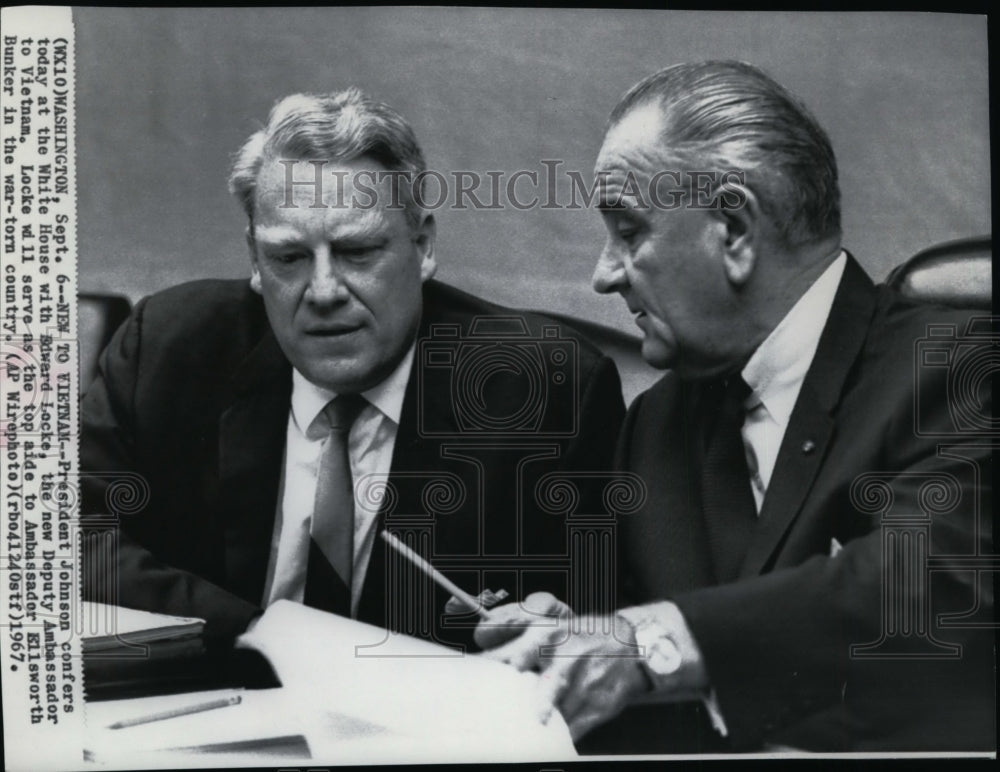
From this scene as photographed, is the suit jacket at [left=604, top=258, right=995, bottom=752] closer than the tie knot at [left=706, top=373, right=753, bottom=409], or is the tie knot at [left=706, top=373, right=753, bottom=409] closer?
the suit jacket at [left=604, top=258, right=995, bottom=752]

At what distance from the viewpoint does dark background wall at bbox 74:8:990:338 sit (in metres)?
4.14

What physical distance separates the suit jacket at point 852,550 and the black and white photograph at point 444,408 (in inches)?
0.5

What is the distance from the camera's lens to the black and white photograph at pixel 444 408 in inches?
160

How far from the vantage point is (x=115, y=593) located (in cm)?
410

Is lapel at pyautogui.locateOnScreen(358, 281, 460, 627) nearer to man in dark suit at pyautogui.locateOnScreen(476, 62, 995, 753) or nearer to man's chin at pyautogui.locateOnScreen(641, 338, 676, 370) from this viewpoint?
man in dark suit at pyautogui.locateOnScreen(476, 62, 995, 753)

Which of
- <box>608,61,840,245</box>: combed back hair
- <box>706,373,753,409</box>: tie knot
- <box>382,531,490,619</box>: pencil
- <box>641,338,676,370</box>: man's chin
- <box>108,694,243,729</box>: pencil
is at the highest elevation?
<box>608,61,840,245</box>: combed back hair

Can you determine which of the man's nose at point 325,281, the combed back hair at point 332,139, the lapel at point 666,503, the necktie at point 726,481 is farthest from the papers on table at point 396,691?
the combed back hair at point 332,139

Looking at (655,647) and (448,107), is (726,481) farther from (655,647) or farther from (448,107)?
(448,107)

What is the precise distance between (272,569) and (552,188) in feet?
4.95

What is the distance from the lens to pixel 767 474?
4.06 m

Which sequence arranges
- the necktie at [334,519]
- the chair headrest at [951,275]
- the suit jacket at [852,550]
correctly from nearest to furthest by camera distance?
the suit jacket at [852,550], the necktie at [334,519], the chair headrest at [951,275]

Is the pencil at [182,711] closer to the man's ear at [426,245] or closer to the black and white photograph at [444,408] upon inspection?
the black and white photograph at [444,408]

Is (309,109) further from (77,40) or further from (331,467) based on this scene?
(331,467)

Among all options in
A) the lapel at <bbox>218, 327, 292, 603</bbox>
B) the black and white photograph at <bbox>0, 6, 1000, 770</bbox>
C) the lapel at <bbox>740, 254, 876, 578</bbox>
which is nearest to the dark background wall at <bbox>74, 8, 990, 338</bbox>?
the black and white photograph at <bbox>0, 6, 1000, 770</bbox>
